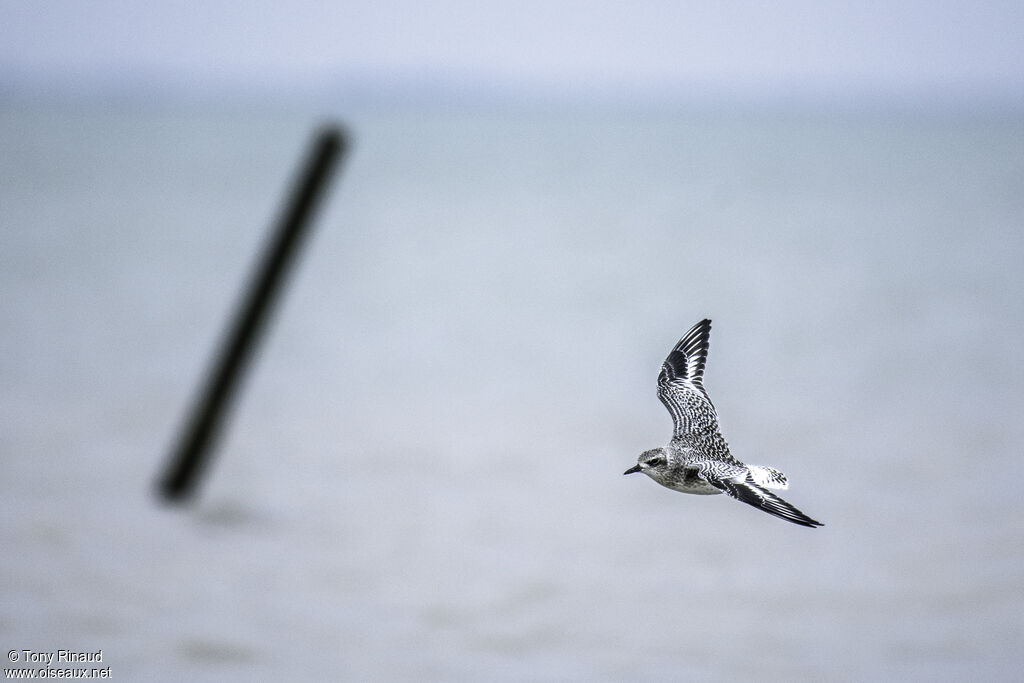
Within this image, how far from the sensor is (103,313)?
25.8 meters

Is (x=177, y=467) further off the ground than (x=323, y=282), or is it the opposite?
(x=323, y=282)

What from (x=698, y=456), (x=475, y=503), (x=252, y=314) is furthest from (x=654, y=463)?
(x=475, y=503)

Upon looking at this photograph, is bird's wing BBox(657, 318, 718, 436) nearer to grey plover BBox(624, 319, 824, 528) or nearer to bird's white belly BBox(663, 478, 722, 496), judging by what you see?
grey plover BBox(624, 319, 824, 528)

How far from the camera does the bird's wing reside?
58.3 inches

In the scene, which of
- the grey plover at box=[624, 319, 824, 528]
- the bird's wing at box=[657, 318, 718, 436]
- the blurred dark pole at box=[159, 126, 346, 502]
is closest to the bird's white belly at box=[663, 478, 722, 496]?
the grey plover at box=[624, 319, 824, 528]

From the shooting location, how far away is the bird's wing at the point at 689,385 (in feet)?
4.86

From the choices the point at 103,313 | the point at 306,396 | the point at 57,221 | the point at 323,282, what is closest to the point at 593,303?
the point at 306,396

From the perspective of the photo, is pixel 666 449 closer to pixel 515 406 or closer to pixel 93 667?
pixel 93 667

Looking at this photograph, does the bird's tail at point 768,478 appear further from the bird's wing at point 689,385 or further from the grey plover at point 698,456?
the bird's wing at point 689,385

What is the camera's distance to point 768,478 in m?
1.28

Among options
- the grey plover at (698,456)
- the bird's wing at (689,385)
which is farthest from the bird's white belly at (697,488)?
the bird's wing at (689,385)

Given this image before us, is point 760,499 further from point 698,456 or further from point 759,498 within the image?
point 698,456

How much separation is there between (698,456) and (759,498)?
0.15 metres

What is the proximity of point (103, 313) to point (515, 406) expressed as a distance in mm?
13107
